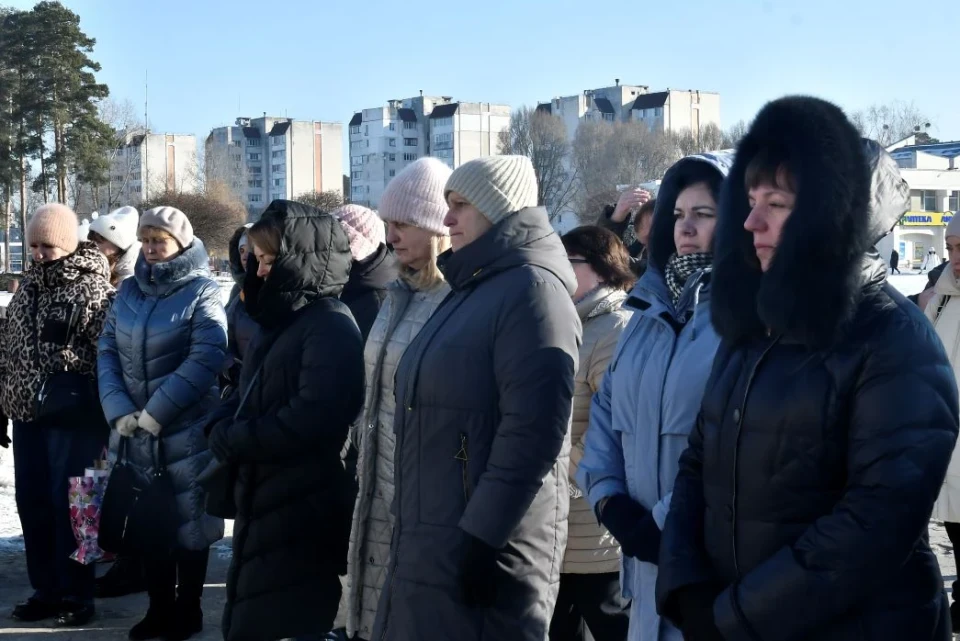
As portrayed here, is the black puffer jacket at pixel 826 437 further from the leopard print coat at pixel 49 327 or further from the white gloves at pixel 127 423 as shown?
the leopard print coat at pixel 49 327

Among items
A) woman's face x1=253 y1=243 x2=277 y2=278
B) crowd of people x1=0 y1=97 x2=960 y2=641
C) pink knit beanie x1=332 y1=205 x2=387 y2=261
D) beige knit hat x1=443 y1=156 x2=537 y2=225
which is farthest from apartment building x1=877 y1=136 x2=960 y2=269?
beige knit hat x1=443 y1=156 x2=537 y2=225

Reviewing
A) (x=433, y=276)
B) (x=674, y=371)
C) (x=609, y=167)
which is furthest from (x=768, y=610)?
(x=609, y=167)


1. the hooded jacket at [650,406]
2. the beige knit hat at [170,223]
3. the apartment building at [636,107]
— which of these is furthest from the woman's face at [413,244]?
the apartment building at [636,107]

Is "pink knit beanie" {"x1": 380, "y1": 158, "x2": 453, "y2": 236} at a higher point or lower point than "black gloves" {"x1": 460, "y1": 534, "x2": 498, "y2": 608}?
higher

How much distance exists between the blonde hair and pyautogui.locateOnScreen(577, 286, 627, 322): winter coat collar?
1.71 feet

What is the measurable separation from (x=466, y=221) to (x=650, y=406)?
0.79 m

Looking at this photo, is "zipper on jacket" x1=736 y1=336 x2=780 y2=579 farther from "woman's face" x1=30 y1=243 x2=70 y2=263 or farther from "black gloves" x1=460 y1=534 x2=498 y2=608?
"woman's face" x1=30 y1=243 x2=70 y2=263

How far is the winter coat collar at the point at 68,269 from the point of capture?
18.1 ft

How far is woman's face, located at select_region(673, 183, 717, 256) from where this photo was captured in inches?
124

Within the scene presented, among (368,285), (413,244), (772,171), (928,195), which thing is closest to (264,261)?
(413,244)

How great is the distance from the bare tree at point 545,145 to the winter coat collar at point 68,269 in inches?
3464

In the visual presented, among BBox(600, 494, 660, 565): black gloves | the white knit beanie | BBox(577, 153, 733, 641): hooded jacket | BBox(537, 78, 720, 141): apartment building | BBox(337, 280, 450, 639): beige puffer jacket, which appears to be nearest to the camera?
BBox(600, 494, 660, 565): black gloves

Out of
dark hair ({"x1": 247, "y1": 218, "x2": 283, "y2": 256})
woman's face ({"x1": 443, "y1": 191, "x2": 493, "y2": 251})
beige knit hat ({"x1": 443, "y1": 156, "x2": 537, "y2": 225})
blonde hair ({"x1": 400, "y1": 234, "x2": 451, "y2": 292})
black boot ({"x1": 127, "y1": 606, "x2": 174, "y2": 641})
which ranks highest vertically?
beige knit hat ({"x1": 443, "y1": 156, "x2": 537, "y2": 225})

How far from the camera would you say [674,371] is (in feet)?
9.69
